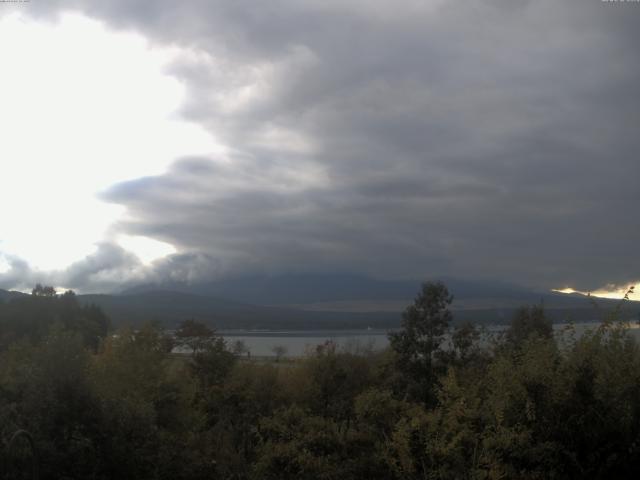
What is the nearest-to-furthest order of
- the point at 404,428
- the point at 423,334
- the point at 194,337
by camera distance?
the point at 404,428, the point at 423,334, the point at 194,337

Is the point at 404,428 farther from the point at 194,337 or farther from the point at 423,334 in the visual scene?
the point at 194,337

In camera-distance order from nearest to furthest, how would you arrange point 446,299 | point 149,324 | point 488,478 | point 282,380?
point 488,478
point 149,324
point 446,299
point 282,380

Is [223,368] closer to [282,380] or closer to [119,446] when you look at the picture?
[282,380]

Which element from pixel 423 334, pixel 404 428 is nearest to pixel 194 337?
pixel 423 334

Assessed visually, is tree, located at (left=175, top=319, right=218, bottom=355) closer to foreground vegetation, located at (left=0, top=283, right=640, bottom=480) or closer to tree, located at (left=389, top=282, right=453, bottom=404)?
tree, located at (left=389, top=282, right=453, bottom=404)

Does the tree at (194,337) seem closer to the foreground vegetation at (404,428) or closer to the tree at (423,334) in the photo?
the tree at (423,334)

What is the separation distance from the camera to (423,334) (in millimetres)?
32125

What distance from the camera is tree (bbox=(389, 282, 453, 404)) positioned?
103 feet

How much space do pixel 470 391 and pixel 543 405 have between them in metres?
2.28

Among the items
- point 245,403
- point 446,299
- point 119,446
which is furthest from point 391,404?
point 245,403

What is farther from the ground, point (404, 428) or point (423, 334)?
point (423, 334)

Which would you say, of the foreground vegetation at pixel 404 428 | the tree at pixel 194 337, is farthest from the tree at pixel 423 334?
the foreground vegetation at pixel 404 428

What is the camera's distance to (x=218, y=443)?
2084 cm

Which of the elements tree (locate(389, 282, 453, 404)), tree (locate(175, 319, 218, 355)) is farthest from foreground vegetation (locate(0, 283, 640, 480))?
tree (locate(175, 319, 218, 355))
